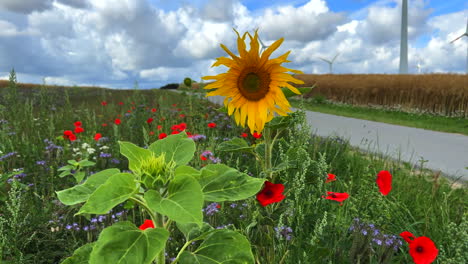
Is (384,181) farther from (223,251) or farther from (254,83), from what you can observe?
(223,251)

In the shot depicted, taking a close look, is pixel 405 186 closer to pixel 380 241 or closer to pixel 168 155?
pixel 380 241

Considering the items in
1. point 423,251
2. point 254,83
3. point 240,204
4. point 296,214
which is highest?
point 254,83

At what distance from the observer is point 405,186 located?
3.68m

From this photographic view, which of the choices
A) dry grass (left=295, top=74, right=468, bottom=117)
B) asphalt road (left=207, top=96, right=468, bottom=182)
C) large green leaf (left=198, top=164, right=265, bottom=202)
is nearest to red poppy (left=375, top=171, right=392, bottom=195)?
large green leaf (left=198, top=164, right=265, bottom=202)

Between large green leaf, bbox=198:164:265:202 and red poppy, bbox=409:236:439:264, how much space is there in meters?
1.02

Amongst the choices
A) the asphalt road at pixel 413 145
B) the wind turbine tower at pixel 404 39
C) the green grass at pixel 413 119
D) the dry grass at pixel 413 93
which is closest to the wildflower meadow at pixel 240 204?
the asphalt road at pixel 413 145

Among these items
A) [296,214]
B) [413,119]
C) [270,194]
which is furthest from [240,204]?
[413,119]

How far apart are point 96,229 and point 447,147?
247 inches

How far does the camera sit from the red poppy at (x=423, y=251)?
1.52 meters

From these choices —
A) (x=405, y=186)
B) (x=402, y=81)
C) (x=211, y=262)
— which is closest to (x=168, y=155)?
(x=211, y=262)

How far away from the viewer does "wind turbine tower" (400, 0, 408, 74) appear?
27.4m

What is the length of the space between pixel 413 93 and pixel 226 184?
1768 centimetres

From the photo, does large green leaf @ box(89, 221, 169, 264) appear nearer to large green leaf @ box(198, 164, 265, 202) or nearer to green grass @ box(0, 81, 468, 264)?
large green leaf @ box(198, 164, 265, 202)

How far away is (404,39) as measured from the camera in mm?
28969
